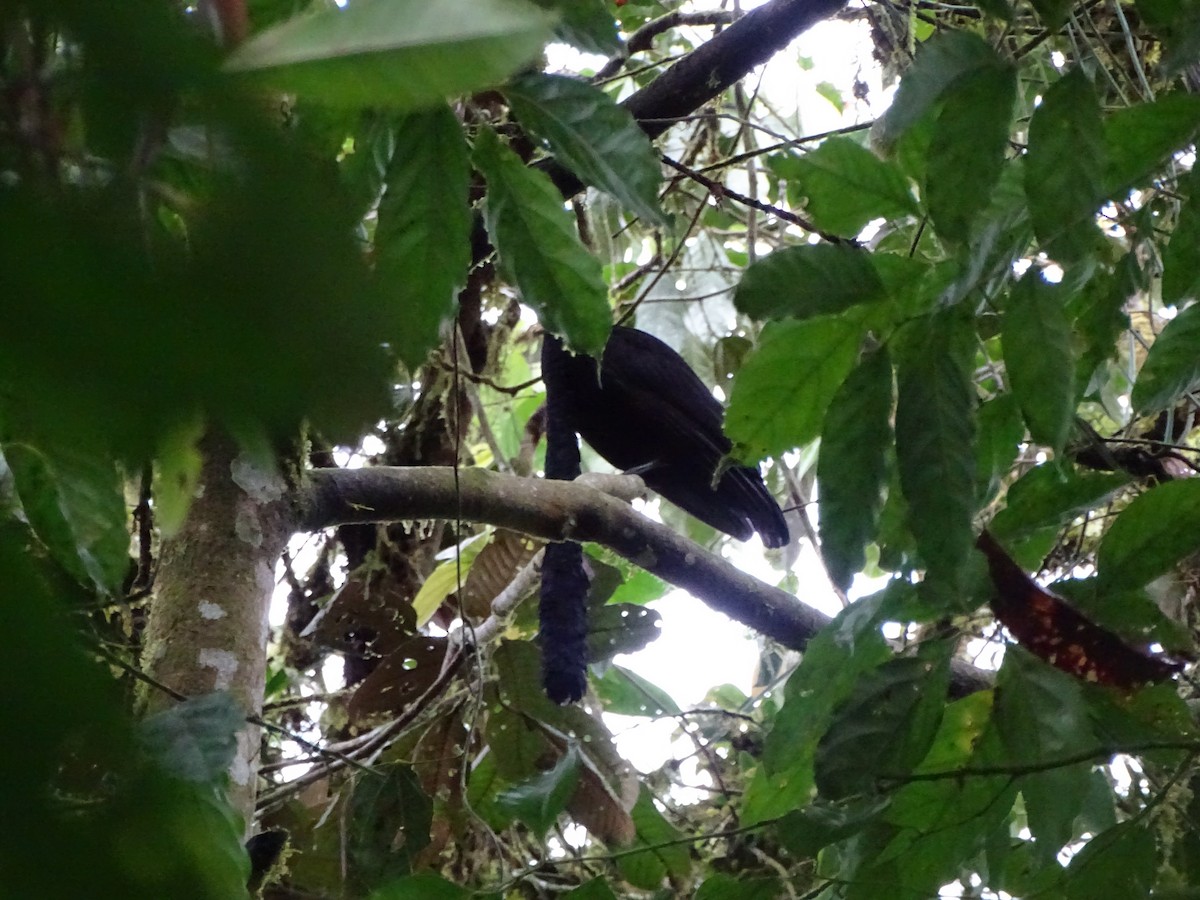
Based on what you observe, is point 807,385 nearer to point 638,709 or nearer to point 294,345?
point 294,345

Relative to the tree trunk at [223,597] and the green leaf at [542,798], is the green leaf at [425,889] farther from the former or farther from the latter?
Answer: the tree trunk at [223,597]

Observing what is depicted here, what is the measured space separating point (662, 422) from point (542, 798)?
1.61 metres

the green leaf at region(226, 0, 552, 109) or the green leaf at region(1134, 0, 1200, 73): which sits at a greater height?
the green leaf at region(1134, 0, 1200, 73)

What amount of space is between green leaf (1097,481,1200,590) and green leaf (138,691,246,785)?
73 cm

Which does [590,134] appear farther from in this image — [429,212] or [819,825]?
[819,825]

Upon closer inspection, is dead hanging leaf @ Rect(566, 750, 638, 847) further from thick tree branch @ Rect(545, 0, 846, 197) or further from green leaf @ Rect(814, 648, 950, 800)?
thick tree branch @ Rect(545, 0, 846, 197)

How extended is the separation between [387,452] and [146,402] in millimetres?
2284

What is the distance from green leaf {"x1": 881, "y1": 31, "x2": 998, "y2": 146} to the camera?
0.78m

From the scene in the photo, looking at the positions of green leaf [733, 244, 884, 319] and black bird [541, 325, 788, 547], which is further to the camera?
black bird [541, 325, 788, 547]

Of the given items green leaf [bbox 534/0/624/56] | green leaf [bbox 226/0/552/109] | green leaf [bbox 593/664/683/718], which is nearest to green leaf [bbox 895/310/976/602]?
green leaf [bbox 534/0/624/56]

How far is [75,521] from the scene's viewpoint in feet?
2.70

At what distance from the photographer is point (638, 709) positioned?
7.93 feet

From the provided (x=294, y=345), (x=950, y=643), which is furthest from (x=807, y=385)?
(x=294, y=345)

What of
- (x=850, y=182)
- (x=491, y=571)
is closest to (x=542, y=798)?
(x=850, y=182)
